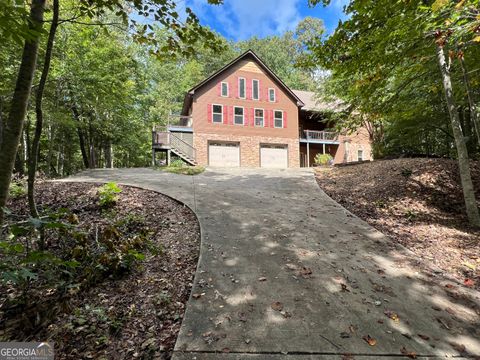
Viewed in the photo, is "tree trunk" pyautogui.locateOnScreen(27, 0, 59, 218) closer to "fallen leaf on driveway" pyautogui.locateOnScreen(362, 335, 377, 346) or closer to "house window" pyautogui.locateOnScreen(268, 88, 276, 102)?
"fallen leaf on driveway" pyautogui.locateOnScreen(362, 335, 377, 346)

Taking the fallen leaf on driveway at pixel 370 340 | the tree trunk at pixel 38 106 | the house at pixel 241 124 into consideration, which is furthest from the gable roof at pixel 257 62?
the fallen leaf on driveway at pixel 370 340

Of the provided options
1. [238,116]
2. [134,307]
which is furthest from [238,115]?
[134,307]

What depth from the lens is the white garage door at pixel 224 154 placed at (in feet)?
63.5

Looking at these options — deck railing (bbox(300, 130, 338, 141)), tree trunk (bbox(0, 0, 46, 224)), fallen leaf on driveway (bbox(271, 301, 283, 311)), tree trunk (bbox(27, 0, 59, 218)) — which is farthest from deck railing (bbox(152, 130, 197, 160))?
fallen leaf on driveway (bbox(271, 301, 283, 311))

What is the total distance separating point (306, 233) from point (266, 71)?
19.0m

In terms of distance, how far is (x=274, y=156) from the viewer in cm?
2102

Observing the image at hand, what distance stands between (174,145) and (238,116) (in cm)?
560

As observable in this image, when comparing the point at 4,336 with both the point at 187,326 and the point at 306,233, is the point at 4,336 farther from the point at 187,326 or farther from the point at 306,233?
the point at 306,233

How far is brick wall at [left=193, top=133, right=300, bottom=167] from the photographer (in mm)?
18969

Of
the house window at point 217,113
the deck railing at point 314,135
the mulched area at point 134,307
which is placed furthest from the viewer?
the deck railing at point 314,135

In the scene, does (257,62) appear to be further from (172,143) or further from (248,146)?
(172,143)

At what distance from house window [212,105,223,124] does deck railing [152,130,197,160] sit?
306 cm

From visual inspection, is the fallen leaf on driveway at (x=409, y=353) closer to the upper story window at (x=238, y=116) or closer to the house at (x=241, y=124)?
the house at (x=241, y=124)

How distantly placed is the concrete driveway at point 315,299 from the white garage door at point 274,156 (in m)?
15.4
